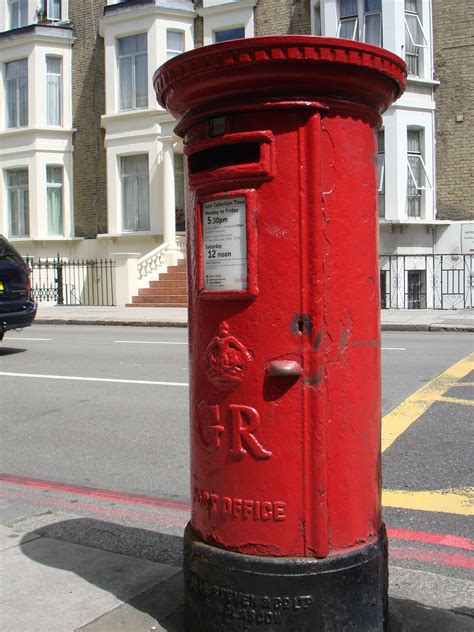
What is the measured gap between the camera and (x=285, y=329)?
251 centimetres

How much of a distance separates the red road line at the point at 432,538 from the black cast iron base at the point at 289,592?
1293mm

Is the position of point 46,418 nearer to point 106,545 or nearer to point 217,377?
point 106,545

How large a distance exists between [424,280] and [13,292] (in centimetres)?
1234

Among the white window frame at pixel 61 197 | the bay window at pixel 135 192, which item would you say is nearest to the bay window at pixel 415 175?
the bay window at pixel 135 192

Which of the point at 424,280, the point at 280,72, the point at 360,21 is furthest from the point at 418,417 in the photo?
the point at 360,21

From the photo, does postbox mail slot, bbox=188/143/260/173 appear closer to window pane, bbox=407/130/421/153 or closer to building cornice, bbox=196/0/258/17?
window pane, bbox=407/130/421/153

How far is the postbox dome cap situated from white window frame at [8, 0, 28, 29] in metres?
26.7

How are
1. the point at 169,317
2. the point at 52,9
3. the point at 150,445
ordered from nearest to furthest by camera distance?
the point at 150,445 → the point at 169,317 → the point at 52,9

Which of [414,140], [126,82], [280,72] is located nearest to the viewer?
[280,72]

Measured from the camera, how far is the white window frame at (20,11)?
26.2 meters

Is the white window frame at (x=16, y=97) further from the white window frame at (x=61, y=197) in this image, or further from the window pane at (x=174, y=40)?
the window pane at (x=174, y=40)

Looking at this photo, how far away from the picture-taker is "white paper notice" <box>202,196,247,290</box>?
2557 millimetres

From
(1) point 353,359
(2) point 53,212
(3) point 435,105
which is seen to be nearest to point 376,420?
(1) point 353,359

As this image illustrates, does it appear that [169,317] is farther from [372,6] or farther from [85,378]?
[372,6]
